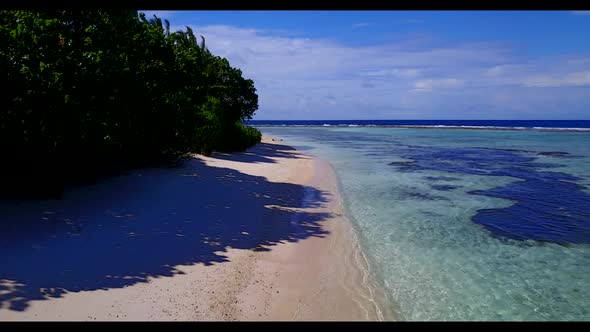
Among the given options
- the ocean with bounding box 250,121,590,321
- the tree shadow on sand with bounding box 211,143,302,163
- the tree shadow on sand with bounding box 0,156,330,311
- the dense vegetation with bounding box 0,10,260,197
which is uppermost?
the dense vegetation with bounding box 0,10,260,197

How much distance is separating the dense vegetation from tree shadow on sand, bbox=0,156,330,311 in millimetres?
967

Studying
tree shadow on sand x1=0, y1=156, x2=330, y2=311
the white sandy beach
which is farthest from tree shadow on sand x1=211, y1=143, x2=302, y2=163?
the white sandy beach

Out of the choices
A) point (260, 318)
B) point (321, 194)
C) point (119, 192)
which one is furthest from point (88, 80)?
point (321, 194)

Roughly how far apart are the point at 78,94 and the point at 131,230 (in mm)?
3869

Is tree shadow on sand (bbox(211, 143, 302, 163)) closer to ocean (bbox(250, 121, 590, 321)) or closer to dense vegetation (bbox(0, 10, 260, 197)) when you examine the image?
ocean (bbox(250, 121, 590, 321))

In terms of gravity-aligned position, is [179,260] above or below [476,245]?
above

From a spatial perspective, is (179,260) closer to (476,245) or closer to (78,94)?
(78,94)

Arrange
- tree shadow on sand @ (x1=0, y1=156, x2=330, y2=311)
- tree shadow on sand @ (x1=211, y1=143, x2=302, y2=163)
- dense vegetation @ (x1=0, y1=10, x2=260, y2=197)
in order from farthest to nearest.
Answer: tree shadow on sand @ (x1=211, y1=143, x2=302, y2=163), dense vegetation @ (x1=0, y1=10, x2=260, y2=197), tree shadow on sand @ (x1=0, y1=156, x2=330, y2=311)

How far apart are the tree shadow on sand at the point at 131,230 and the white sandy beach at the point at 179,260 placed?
0.03 metres

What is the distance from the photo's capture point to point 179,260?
7844 millimetres

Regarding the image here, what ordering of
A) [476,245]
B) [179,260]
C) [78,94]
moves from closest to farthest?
[179,260] → [78,94] → [476,245]

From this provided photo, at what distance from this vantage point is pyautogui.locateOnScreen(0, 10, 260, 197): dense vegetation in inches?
342

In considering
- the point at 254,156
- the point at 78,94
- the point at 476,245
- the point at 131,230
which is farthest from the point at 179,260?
the point at 254,156

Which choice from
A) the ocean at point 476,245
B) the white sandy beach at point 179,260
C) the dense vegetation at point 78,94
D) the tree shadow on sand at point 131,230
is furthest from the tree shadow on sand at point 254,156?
the white sandy beach at point 179,260
